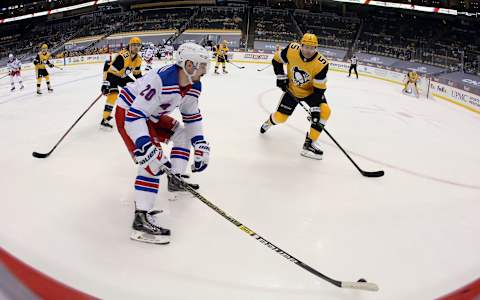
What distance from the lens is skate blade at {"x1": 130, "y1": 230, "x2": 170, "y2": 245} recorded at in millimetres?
2944

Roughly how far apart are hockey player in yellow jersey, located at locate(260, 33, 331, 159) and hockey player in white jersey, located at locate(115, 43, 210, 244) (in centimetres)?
216

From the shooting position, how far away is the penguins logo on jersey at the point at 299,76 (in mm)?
4980

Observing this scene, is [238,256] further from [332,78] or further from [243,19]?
[243,19]

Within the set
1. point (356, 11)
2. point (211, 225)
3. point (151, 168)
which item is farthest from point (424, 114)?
point (356, 11)

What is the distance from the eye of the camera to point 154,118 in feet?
10.6

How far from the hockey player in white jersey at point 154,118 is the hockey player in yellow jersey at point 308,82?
2159mm

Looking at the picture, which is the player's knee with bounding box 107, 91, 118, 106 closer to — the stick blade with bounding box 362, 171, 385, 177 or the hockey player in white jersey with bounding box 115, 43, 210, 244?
the hockey player in white jersey with bounding box 115, 43, 210, 244

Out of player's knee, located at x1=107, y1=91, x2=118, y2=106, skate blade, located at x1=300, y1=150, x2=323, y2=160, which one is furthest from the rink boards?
player's knee, located at x1=107, y1=91, x2=118, y2=106

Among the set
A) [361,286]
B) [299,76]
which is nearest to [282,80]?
[299,76]

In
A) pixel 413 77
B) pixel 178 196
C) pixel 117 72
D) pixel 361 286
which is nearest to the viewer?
pixel 361 286

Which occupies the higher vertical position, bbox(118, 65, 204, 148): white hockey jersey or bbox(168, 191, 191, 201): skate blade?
bbox(118, 65, 204, 148): white hockey jersey

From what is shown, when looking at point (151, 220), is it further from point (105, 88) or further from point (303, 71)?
point (105, 88)

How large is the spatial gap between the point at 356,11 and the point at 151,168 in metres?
25.5

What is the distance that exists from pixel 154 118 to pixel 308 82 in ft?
8.61
